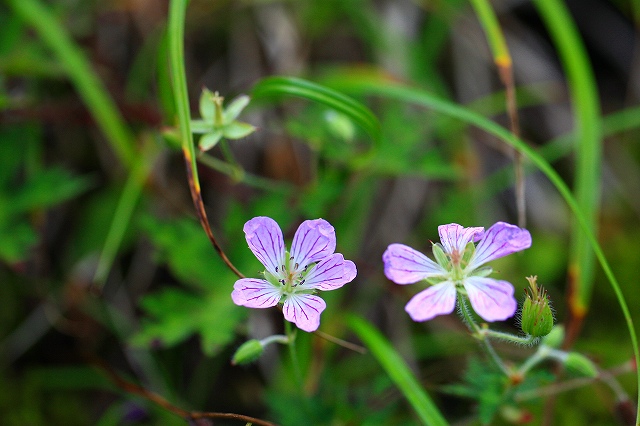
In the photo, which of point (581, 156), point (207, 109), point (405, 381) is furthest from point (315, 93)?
point (581, 156)

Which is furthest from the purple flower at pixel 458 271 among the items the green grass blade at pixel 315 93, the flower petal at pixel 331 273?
the green grass blade at pixel 315 93

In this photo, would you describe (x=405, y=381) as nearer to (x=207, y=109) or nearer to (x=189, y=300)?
(x=189, y=300)

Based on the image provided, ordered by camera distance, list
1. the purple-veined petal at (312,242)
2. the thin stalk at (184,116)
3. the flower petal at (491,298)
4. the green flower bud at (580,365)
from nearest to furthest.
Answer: the flower petal at (491,298) < the purple-veined petal at (312,242) < the thin stalk at (184,116) < the green flower bud at (580,365)

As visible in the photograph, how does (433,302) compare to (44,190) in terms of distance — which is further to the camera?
(44,190)

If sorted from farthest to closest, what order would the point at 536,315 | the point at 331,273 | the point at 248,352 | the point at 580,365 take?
the point at 580,365, the point at 248,352, the point at 331,273, the point at 536,315

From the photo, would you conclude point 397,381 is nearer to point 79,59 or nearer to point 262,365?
point 262,365

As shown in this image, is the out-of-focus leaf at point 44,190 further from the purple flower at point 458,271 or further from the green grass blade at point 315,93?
the purple flower at point 458,271

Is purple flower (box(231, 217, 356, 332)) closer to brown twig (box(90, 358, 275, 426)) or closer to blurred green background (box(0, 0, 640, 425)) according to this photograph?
brown twig (box(90, 358, 275, 426))

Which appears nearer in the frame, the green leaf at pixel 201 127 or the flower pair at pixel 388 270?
the flower pair at pixel 388 270
